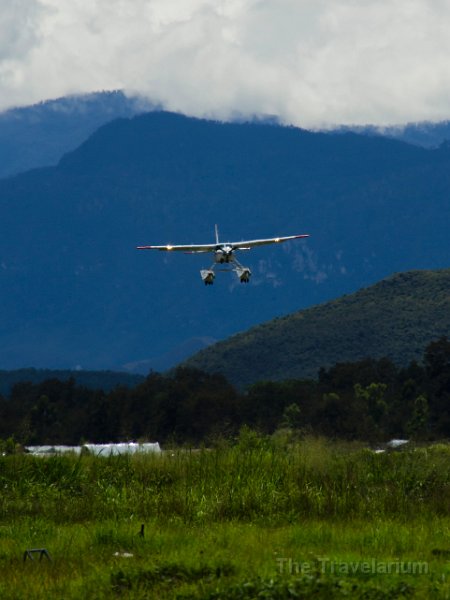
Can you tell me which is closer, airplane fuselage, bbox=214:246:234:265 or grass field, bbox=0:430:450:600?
grass field, bbox=0:430:450:600

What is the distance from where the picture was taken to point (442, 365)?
103 m

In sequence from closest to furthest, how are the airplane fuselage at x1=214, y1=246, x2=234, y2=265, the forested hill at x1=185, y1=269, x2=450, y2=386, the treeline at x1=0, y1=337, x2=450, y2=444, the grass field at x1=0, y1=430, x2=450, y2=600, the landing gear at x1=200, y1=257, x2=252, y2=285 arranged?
the grass field at x1=0, y1=430, x2=450, y2=600 < the landing gear at x1=200, y1=257, x2=252, y2=285 < the airplane fuselage at x1=214, y1=246, x2=234, y2=265 < the treeline at x1=0, y1=337, x2=450, y2=444 < the forested hill at x1=185, y1=269, x2=450, y2=386

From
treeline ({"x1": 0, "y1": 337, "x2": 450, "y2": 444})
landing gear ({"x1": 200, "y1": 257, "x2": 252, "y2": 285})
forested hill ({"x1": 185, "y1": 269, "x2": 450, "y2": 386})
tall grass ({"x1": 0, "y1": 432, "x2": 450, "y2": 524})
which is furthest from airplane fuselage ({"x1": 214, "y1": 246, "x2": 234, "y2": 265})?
forested hill ({"x1": 185, "y1": 269, "x2": 450, "y2": 386})

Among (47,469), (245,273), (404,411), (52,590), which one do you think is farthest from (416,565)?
(404,411)

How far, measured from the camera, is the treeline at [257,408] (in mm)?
92875

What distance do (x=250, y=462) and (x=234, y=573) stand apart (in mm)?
8511

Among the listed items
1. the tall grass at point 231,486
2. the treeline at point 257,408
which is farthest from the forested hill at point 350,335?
the tall grass at point 231,486

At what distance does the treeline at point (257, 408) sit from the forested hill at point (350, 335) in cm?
6050

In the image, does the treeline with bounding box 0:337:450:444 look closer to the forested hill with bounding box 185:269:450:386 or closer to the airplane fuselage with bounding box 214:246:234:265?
the airplane fuselage with bounding box 214:246:234:265

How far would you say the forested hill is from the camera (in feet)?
589

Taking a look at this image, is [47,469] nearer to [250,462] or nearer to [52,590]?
[250,462]

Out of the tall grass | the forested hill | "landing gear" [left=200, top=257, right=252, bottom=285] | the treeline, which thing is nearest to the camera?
the tall grass

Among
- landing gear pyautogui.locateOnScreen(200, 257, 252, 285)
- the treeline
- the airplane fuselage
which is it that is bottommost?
the treeline

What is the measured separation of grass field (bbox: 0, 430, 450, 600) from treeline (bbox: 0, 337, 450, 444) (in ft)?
196
